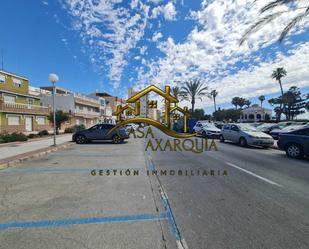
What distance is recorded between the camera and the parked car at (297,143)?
9164mm

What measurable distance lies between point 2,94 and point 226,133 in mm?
31155

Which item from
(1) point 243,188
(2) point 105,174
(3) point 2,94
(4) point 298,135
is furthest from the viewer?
(3) point 2,94

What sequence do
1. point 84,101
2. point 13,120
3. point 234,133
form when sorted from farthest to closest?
1. point 84,101
2. point 13,120
3. point 234,133

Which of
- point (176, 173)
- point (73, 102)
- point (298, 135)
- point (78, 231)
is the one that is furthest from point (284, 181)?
point (73, 102)

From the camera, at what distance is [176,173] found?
6762 millimetres

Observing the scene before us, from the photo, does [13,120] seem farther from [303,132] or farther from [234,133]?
[303,132]

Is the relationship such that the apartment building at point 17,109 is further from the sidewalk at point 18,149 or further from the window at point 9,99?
the sidewalk at point 18,149

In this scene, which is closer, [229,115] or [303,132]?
[303,132]

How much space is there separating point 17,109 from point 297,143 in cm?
3366

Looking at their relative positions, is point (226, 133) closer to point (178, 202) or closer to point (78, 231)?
point (178, 202)

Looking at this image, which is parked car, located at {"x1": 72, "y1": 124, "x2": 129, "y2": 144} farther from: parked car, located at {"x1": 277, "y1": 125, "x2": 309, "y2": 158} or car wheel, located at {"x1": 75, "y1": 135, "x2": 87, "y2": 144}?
parked car, located at {"x1": 277, "y1": 125, "x2": 309, "y2": 158}

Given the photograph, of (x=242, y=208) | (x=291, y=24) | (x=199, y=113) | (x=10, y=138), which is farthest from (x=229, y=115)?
(x=242, y=208)

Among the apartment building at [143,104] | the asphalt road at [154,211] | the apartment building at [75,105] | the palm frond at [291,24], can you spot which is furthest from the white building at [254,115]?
the asphalt road at [154,211]

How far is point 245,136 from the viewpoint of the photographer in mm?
13961
